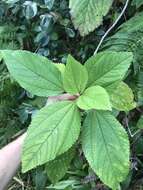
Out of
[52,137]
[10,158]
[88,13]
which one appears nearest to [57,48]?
[88,13]

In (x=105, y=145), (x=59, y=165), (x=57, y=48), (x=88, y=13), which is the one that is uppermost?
(x=88, y=13)

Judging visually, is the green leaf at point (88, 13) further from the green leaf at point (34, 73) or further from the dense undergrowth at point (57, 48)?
the green leaf at point (34, 73)

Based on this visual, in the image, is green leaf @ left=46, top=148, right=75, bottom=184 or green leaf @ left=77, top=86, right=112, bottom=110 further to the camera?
green leaf @ left=46, top=148, right=75, bottom=184

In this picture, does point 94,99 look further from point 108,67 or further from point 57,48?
point 57,48

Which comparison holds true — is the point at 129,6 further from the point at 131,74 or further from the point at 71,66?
the point at 71,66

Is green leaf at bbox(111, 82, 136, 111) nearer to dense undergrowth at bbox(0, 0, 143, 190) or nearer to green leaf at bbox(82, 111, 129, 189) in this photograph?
green leaf at bbox(82, 111, 129, 189)

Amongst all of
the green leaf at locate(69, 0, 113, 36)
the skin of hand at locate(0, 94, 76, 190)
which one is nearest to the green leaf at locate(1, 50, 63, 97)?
the skin of hand at locate(0, 94, 76, 190)
